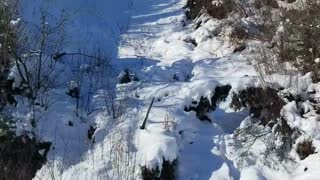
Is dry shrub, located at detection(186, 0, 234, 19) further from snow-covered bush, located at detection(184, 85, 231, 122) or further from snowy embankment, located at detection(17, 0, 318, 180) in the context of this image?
snow-covered bush, located at detection(184, 85, 231, 122)

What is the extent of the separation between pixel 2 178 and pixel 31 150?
2.27 feet

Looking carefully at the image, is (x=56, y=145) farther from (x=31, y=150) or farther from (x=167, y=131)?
(x=167, y=131)

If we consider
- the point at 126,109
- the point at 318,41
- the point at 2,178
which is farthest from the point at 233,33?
the point at 2,178

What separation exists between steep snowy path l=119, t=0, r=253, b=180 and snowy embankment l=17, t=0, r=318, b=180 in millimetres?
13

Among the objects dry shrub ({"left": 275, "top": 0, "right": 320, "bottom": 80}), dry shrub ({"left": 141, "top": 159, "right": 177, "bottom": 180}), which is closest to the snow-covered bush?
dry shrub ({"left": 275, "top": 0, "right": 320, "bottom": 80})

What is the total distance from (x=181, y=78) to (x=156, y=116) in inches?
58.7

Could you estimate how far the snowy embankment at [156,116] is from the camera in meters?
6.30

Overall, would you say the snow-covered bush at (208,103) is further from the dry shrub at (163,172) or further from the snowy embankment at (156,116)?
the dry shrub at (163,172)

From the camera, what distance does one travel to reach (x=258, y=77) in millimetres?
7309

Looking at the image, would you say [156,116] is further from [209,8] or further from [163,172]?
[209,8]

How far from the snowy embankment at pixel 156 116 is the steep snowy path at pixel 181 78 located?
0.01 m

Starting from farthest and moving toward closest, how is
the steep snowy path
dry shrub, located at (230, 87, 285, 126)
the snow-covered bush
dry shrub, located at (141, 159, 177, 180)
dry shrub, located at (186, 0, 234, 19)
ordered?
dry shrub, located at (186, 0, 234, 19) < the snow-covered bush < dry shrub, located at (230, 87, 285, 126) < the steep snowy path < dry shrub, located at (141, 159, 177, 180)

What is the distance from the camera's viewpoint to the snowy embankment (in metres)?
6.30

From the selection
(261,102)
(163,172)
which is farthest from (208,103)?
(163,172)
